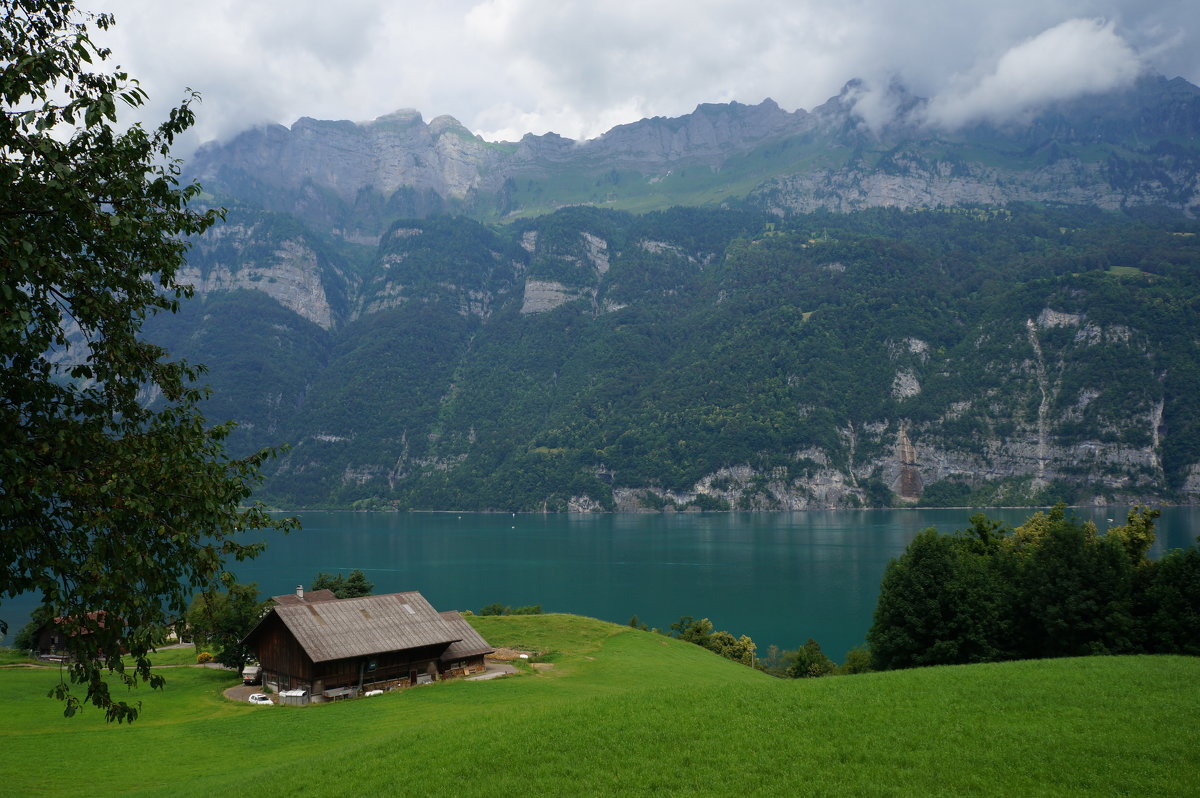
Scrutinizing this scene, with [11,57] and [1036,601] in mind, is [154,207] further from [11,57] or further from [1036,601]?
[1036,601]

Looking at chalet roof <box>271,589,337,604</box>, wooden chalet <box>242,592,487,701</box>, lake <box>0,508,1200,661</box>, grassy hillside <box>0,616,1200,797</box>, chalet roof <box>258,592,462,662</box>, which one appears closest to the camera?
grassy hillside <box>0,616,1200,797</box>

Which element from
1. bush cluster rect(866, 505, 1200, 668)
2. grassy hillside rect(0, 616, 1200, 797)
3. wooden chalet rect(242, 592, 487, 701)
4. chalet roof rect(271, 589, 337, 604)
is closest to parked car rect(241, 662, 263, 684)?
wooden chalet rect(242, 592, 487, 701)

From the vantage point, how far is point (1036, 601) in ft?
111

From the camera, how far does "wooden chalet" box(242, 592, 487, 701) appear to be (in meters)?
31.8

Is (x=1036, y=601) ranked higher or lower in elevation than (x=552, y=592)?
higher

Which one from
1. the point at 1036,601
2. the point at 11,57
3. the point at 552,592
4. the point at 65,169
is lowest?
the point at 552,592

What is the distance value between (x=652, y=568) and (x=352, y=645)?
76.9 m

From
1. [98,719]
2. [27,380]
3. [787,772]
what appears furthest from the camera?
[98,719]

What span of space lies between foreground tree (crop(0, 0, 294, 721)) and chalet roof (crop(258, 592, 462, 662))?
23973 millimetres

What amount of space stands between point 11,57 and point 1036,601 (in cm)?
3765

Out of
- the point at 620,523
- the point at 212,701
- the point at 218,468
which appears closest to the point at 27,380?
the point at 218,468

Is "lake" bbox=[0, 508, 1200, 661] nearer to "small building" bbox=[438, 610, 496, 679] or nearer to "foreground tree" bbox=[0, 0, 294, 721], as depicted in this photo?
"small building" bbox=[438, 610, 496, 679]

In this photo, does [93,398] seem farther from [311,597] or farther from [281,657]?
[311,597]

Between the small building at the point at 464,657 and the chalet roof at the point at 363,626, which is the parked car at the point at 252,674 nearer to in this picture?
the chalet roof at the point at 363,626
